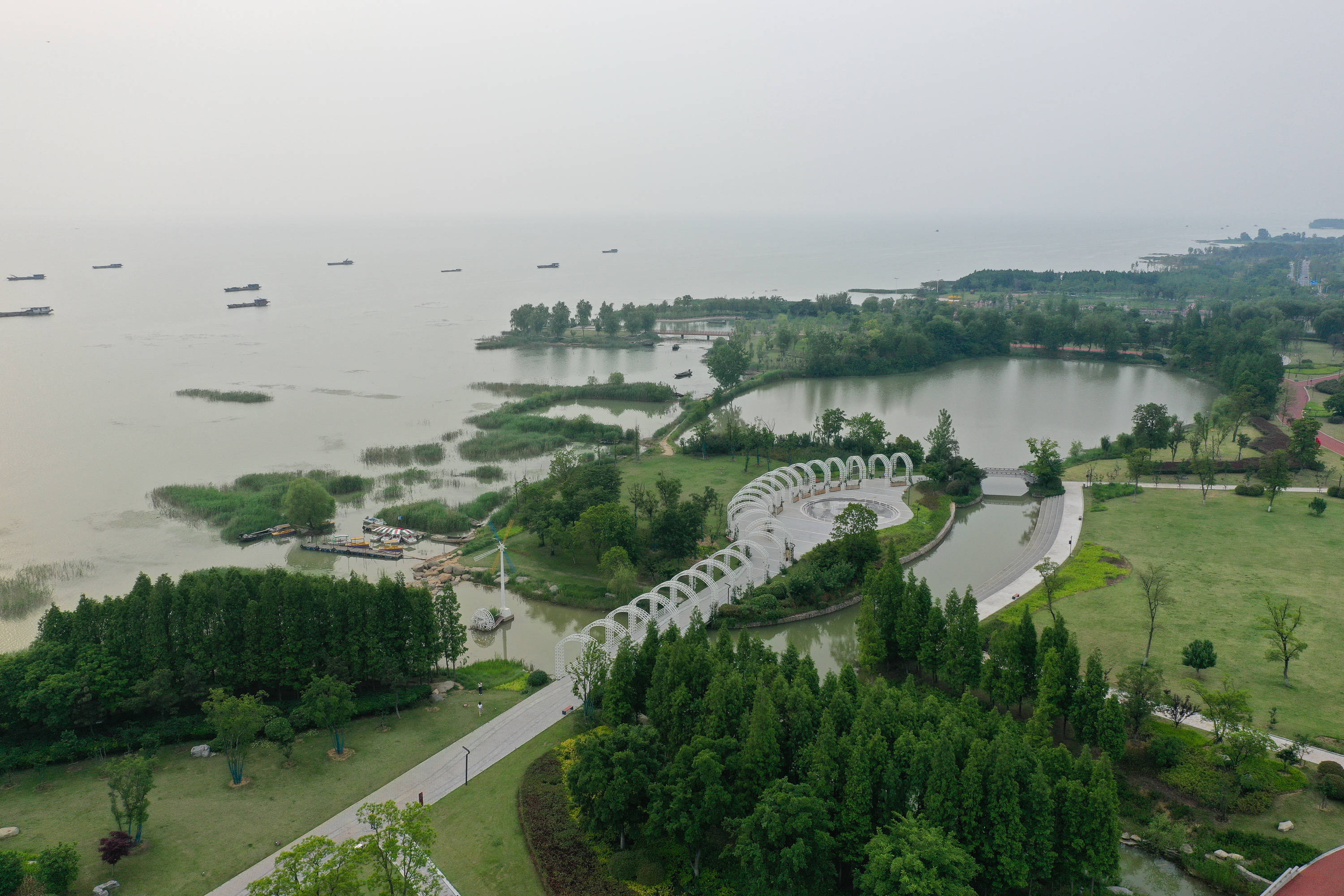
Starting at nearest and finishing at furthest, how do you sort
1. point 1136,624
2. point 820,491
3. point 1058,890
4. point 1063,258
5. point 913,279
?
1. point 1058,890
2. point 1136,624
3. point 820,491
4. point 913,279
5. point 1063,258

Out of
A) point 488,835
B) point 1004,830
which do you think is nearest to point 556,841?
point 488,835

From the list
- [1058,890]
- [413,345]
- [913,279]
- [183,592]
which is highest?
[913,279]

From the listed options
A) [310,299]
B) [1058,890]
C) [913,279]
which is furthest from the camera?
[913,279]

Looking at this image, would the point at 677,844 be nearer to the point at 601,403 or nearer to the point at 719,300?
the point at 601,403

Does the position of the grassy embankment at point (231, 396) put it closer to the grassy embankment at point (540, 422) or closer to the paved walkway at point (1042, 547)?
the grassy embankment at point (540, 422)

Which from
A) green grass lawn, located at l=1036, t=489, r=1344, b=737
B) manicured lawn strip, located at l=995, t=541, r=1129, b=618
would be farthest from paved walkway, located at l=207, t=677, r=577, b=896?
green grass lawn, located at l=1036, t=489, r=1344, b=737

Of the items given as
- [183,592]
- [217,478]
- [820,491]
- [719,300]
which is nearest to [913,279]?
[719,300]

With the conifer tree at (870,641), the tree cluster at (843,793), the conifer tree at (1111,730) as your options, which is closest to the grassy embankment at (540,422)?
the conifer tree at (870,641)
